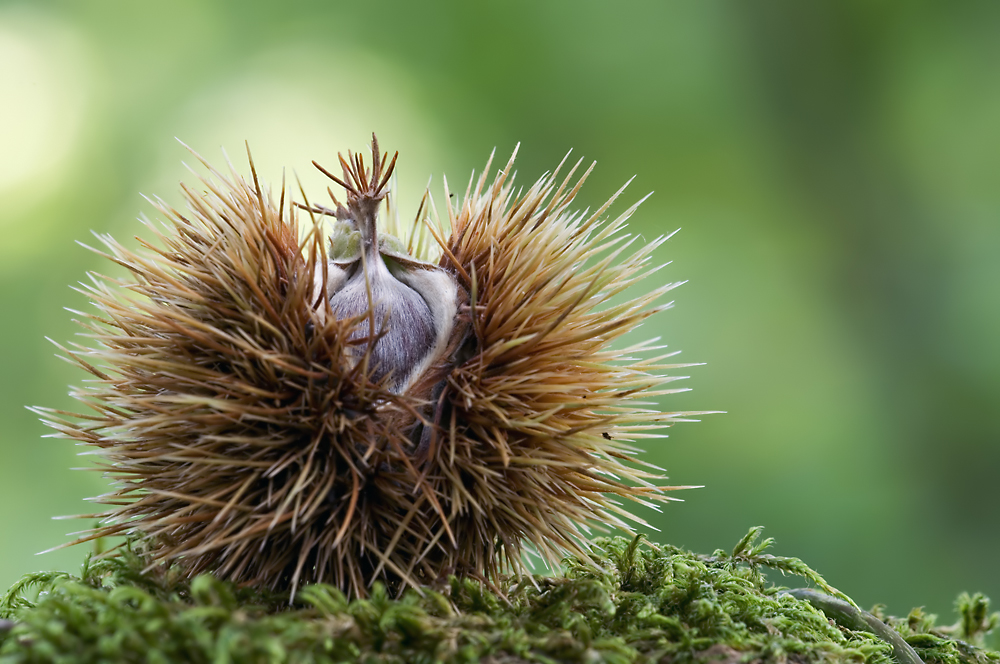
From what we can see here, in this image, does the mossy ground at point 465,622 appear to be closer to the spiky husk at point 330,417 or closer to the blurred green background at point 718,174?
A: the spiky husk at point 330,417

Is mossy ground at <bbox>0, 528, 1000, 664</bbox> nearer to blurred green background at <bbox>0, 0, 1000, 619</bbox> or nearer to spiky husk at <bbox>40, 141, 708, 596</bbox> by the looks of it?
spiky husk at <bbox>40, 141, 708, 596</bbox>

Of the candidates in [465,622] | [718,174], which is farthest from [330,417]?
[718,174]

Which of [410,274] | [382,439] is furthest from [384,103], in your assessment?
[382,439]

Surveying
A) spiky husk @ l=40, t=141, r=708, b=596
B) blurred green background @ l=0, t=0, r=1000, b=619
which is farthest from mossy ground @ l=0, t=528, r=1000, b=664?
blurred green background @ l=0, t=0, r=1000, b=619

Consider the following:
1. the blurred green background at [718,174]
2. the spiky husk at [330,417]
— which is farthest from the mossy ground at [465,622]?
the blurred green background at [718,174]

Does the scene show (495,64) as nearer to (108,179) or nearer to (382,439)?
(108,179)

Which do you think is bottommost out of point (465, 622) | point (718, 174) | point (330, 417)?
point (465, 622)

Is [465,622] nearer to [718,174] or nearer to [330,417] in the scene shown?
[330,417]
